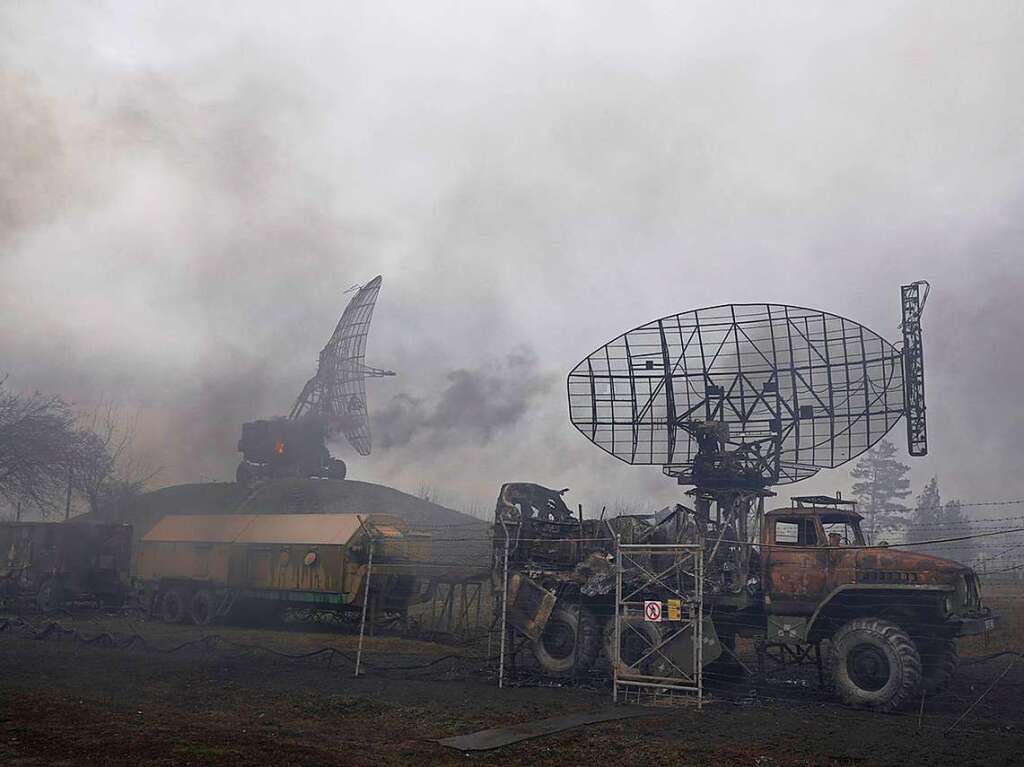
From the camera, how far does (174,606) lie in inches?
1236

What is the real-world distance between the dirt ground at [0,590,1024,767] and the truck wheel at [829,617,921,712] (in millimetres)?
459

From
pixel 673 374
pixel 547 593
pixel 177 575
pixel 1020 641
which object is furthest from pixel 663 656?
pixel 177 575

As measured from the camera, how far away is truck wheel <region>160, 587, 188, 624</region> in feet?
101

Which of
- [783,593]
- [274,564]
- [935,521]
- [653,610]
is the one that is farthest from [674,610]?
[935,521]

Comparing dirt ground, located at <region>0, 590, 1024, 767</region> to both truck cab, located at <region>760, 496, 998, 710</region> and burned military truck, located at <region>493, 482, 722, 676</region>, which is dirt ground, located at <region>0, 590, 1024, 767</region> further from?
burned military truck, located at <region>493, 482, 722, 676</region>

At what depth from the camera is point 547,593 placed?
1928 cm

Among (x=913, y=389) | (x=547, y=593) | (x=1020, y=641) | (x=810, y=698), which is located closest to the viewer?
(x=810, y=698)

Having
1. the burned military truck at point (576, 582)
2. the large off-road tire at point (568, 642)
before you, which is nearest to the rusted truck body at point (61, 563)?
the burned military truck at point (576, 582)

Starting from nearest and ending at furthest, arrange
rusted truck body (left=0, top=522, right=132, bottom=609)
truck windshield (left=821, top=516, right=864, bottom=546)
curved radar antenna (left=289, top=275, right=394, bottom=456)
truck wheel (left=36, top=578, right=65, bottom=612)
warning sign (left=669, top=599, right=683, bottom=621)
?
warning sign (left=669, top=599, right=683, bottom=621)
truck windshield (left=821, top=516, right=864, bottom=546)
truck wheel (left=36, top=578, right=65, bottom=612)
rusted truck body (left=0, top=522, right=132, bottom=609)
curved radar antenna (left=289, top=275, right=394, bottom=456)

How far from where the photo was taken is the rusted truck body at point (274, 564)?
27516 millimetres

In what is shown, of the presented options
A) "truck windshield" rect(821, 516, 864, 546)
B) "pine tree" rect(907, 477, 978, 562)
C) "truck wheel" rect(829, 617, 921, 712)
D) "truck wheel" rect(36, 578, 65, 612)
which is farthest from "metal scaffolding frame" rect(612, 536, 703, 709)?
"pine tree" rect(907, 477, 978, 562)

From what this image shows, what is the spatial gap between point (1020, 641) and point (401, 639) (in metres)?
16.9

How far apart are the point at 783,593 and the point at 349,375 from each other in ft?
110

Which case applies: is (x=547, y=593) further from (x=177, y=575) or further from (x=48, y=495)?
(x=48, y=495)
